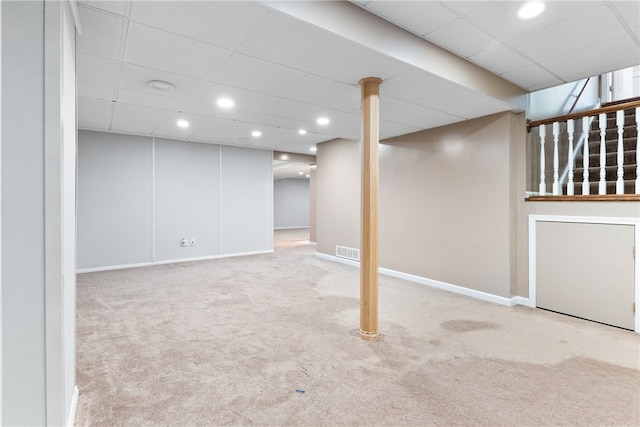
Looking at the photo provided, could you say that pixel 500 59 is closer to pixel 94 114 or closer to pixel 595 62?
pixel 595 62

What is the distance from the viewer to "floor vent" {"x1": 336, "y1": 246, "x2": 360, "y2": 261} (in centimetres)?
607

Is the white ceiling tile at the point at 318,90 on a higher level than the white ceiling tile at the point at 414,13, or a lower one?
lower

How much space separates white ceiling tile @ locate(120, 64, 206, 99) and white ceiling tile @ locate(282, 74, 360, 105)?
93 centimetres

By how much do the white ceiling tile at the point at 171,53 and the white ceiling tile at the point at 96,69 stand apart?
225mm

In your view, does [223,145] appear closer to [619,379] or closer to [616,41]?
[616,41]

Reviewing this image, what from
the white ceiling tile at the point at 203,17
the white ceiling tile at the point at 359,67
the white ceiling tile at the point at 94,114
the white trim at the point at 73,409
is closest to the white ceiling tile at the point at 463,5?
A: the white ceiling tile at the point at 359,67

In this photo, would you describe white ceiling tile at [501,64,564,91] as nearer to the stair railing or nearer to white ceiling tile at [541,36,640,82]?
white ceiling tile at [541,36,640,82]

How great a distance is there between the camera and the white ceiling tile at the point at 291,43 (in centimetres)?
213

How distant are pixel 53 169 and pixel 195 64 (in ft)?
5.95

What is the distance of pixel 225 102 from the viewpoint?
12.3 ft

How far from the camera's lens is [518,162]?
3.88 m

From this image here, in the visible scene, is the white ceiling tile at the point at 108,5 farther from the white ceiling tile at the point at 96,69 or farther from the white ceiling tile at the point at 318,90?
the white ceiling tile at the point at 318,90

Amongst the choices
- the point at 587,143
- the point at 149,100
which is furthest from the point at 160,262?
the point at 587,143

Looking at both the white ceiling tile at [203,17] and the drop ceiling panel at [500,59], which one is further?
the drop ceiling panel at [500,59]
